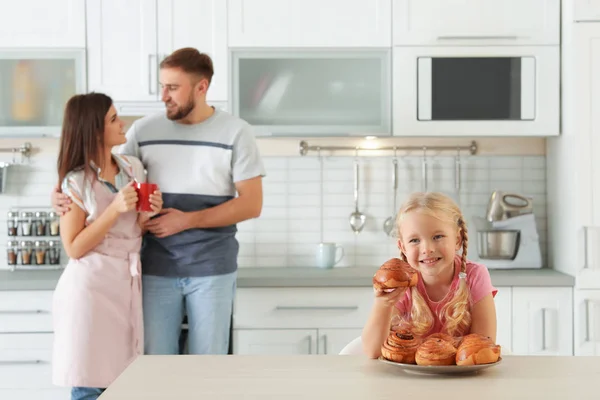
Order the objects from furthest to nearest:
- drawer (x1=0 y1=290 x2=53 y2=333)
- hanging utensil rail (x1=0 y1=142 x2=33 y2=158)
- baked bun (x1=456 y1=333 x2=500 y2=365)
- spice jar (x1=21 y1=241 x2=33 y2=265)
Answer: hanging utensil rail (x1=0 y1=142 x2=33 y2=158)
spice jar (x1=21 y1=241 x2=33 y2=265)
drawer (x1=0 y1=290 x2=53 y2=333)
baked bun (x1=456 y1=333 x2=500 y2=365)

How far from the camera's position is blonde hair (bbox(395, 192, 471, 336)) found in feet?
6.59

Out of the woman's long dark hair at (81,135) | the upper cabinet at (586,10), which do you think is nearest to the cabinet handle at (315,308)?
the woman's long dark hair at (81,135)

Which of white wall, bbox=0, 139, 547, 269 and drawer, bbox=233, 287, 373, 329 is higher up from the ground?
white wall, bbox=0, 139, 547, 269

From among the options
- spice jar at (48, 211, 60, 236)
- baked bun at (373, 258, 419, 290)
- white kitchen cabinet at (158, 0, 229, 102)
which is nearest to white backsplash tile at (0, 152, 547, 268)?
white kitchen cabinet at (158, 0, 229, 102)

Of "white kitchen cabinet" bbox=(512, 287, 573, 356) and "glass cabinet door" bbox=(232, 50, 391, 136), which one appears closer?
"white kitchen cabinet" bbox=(512, 287, 573, 356)

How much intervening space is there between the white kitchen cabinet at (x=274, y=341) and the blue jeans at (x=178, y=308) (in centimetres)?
49

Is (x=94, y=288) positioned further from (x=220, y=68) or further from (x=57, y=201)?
(x=220, y=68)

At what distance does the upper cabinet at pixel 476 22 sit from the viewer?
11.9 ft

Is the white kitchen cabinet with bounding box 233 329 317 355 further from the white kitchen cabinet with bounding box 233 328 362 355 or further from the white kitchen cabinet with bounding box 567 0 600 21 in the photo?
the white kitchen cabinet with bounding box 567 0 600 21

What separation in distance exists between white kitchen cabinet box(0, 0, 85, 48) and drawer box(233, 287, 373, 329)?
1.27 m

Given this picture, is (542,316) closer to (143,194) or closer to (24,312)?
(143,194)

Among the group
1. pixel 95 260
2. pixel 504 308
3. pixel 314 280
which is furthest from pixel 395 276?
pixel 504 308

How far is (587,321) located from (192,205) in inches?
65.0

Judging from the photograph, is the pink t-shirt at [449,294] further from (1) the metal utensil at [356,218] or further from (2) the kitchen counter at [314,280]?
(1) the metal utensil at [356,218]
